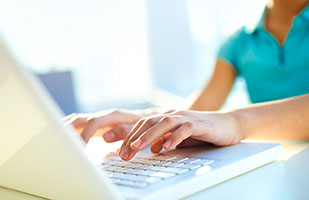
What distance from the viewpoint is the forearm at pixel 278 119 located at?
2.57ft

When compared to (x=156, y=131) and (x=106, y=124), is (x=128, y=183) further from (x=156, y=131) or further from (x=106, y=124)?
(x=106, y=124)

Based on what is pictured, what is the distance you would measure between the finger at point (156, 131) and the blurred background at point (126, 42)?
3.11 meters

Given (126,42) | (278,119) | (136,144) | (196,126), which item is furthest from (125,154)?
(126,42)

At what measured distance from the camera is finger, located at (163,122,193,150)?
1.99 ft

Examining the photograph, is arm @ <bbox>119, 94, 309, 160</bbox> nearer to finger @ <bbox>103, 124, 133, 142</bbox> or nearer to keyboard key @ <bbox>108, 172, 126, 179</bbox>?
keyboard key @ <bbox>108, 172, 126, 179</bbox>

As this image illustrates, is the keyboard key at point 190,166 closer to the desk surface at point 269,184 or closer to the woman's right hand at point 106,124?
the desk surface at point 269,184

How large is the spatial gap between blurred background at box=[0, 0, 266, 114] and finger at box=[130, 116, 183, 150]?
10.2 feet

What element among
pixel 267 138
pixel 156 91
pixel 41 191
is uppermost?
pixel 41 191

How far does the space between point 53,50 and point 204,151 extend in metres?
3.89

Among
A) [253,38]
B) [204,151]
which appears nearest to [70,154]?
[204,151]

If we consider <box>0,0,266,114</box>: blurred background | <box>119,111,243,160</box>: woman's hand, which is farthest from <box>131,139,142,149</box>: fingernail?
<box>0,0,266,114</box>: blurred background

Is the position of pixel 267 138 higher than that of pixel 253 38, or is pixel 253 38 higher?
pixel 253 38

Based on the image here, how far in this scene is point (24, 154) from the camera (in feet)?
1.37

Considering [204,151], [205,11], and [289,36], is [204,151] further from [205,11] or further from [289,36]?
[205,11]
